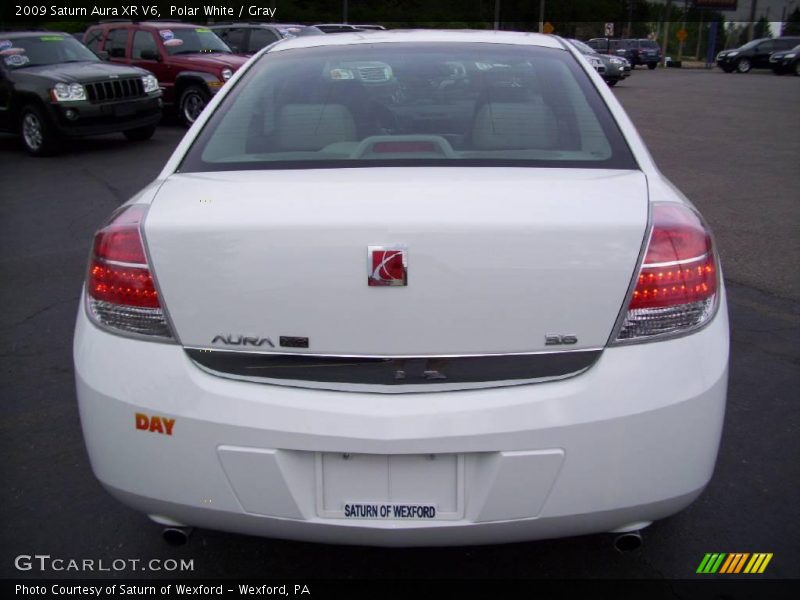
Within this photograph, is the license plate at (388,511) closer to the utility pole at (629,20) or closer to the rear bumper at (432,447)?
the rear bumper at (432,447)

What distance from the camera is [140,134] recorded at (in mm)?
13023

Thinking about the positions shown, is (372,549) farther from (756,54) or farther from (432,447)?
(756,54)

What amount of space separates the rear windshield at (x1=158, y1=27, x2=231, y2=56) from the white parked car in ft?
44.7

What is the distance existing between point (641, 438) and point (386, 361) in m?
0.69

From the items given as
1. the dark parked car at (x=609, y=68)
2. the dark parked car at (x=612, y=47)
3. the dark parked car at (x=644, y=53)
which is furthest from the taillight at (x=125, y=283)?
the dark parked car at (x=644, y=53)

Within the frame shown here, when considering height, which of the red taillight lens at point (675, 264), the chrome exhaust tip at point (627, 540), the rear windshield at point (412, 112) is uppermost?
the rear windshield at point (412, 112)

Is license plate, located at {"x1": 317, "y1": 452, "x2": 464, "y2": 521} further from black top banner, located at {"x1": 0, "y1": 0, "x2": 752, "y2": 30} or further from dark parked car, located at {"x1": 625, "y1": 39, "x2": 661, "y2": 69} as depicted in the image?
dark parked car, located at {"x1": 625, "y1": 39, "x2": 661, "y2": 69}

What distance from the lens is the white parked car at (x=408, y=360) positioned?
6.59 ft

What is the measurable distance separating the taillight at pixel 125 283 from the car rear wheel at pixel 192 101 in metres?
12.6

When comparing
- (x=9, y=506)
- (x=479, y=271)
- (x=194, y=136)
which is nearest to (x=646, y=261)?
(x=479, y=271)

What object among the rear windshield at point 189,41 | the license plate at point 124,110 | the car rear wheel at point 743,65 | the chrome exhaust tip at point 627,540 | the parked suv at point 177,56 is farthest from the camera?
the car rear wheel at point 743,65

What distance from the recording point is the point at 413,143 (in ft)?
8.77

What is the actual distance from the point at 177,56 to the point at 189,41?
24.4 inches

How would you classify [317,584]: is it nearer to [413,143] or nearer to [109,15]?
[413,143]
